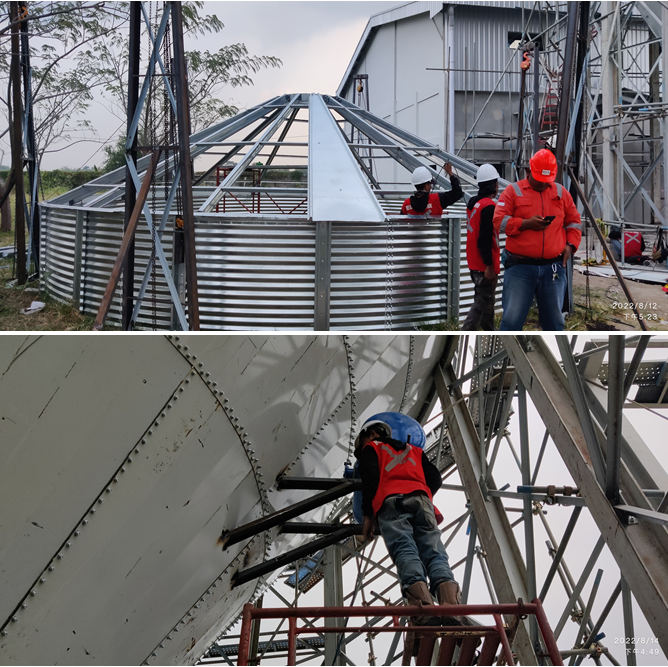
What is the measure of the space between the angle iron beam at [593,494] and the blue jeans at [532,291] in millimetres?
A: 279

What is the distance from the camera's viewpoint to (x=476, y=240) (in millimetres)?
7465

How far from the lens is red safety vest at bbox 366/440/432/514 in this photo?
16.3ft

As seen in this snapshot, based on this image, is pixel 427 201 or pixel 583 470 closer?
pixel 583 470

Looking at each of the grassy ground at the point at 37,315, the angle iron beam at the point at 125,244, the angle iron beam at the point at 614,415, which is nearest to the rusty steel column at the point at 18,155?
the grassy ground at the point at 37,315

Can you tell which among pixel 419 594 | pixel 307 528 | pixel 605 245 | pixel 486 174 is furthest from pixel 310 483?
pixel 605 245

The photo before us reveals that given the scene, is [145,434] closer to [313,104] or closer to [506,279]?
[506,279]

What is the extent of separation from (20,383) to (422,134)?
1955 centimetres

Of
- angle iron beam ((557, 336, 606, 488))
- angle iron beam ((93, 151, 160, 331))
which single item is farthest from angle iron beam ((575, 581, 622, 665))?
angle iron beam ((93, 151, 160, 331))

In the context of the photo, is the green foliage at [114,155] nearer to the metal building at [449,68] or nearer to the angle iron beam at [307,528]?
the metal building at [449,68]

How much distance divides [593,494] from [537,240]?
2.37 meters

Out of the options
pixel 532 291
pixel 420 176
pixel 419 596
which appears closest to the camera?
pixel 419 596

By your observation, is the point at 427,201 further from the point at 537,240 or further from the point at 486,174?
the point at 537,240

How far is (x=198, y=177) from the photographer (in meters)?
12.8

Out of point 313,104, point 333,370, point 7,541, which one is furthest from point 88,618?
point 313,104
